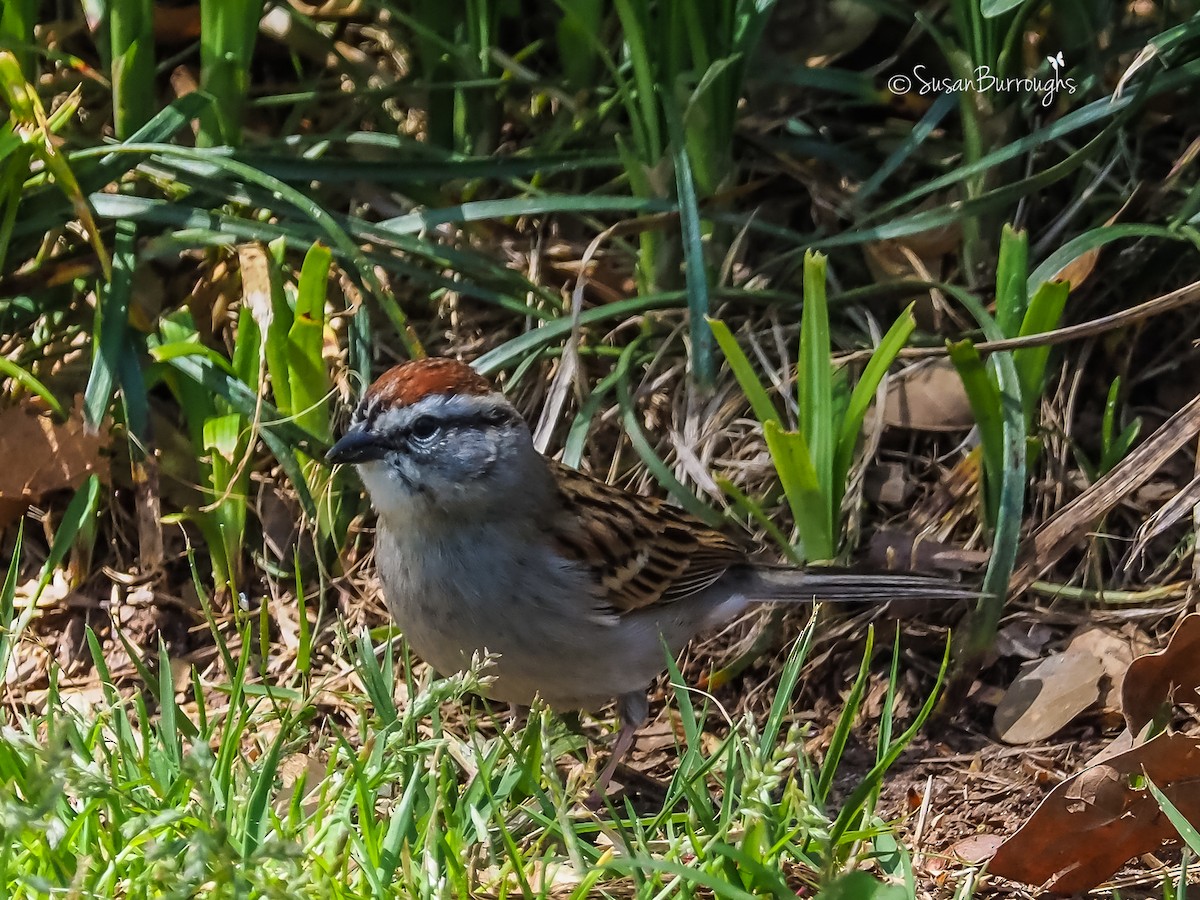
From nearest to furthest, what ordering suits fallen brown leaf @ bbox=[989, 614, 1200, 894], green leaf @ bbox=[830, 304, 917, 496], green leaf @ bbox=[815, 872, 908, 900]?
green leaf @ bbox=[815, 872, 908, 900]
fallen brown leaf @ bbox=[989, 614, 1200, 894]
green leaf @ bbox=[830, 304, 917, 496]

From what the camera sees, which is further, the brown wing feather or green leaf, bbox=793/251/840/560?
the brown wing feather

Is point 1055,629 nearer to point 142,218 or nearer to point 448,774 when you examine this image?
point 448,774

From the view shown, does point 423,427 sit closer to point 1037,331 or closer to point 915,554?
point 915,554

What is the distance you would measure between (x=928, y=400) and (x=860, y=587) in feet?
1.66

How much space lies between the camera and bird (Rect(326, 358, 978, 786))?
2.54 m

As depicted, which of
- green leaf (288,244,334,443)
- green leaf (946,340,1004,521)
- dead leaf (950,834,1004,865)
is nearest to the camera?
dead leaf (950,834,1004,865)

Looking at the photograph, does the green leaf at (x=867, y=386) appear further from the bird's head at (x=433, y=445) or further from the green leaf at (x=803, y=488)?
the bird's head at (x=433, y=445)

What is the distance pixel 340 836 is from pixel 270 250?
1660 mm

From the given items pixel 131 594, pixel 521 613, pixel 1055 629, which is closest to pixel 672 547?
pixel 521 613

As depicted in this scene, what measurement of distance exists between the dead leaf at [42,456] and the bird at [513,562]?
71 centimetres

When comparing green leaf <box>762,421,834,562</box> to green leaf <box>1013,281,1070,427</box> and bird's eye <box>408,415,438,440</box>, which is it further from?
bird's eye <box>408,415,438,440</box>

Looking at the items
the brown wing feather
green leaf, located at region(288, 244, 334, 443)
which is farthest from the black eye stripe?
green leaf, located at region(288, 244, 334, 443)

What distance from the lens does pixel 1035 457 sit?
2754 mm

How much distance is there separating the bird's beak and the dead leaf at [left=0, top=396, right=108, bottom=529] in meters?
0.74
